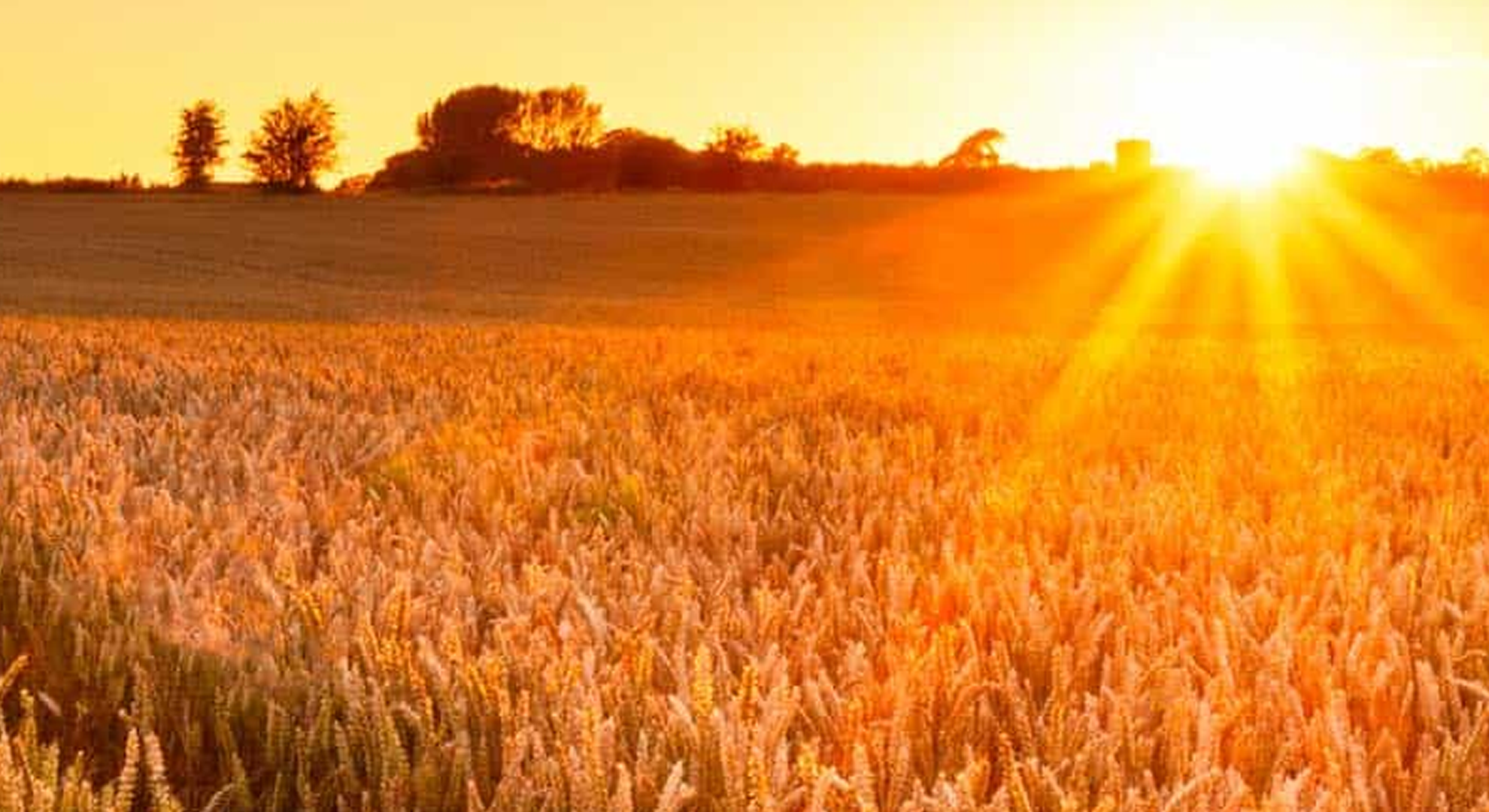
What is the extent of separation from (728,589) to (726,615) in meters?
0.27

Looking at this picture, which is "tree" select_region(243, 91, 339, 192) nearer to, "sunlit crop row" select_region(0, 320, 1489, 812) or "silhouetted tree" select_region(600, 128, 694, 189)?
"silhouetted tree" select_region(600, 128, 694, 189)

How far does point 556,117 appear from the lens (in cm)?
9850

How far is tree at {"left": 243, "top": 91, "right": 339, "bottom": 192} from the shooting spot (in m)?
84.3

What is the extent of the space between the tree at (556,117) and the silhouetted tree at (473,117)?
0.65 meters

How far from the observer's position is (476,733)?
163cm

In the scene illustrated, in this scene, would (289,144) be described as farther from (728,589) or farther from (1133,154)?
(728,589)

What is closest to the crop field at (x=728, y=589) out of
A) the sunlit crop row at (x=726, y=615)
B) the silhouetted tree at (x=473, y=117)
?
the sunlit crop row at (x=726, y=615)

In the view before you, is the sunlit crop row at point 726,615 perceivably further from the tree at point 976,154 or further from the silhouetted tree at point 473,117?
the silhouetted tree at point 473,117

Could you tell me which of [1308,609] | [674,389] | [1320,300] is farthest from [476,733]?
[1320,300]

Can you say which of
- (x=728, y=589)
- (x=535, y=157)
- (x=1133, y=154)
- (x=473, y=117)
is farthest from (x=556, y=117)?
(x=728, y=589)

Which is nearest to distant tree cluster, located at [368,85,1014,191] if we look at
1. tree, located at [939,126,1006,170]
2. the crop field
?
tree, located at [939,126,1006,170]

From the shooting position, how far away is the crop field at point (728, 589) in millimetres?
1505

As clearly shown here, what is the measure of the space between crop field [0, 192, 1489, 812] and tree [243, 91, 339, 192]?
82.0 meters

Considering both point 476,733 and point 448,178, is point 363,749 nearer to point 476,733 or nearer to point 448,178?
point 476,733
